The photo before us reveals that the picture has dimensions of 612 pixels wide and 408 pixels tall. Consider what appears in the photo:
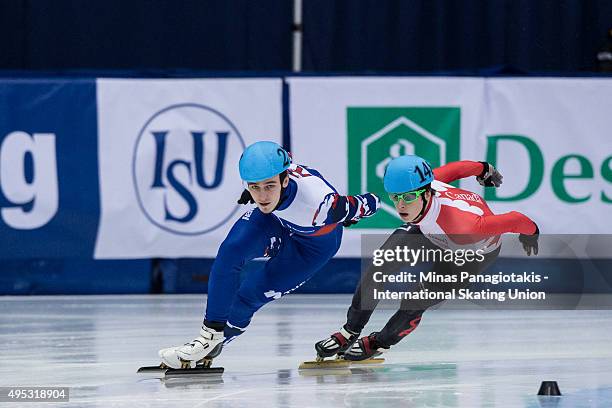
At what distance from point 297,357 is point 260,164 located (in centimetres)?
130

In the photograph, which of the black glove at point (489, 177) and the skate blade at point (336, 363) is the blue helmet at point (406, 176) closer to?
the black glove at point (489, 177)

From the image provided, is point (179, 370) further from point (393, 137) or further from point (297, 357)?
point (393, 137)

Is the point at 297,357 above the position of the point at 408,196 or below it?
below

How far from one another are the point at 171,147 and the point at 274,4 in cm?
217

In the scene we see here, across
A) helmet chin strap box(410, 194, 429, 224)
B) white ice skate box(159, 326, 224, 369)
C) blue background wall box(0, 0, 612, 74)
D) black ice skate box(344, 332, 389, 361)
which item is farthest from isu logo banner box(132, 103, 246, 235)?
white ice skate box(159, 326, 224, 369)

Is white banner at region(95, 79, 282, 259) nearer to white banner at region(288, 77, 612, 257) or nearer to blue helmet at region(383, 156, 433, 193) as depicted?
white banner at region(288, 77, 612, 257)


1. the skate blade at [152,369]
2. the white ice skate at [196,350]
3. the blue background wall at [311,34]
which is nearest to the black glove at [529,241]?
the white ice skate at [196,350]

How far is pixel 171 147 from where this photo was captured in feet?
29.8

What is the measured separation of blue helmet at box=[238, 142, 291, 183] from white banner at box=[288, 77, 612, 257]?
3.59m

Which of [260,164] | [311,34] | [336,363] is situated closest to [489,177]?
[336,363]

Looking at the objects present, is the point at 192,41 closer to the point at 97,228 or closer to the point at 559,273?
the point at 97,228

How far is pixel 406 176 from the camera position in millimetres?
5719

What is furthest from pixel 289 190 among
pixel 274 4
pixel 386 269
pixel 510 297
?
pixel 274 4

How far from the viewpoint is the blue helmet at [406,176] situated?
5727mm
